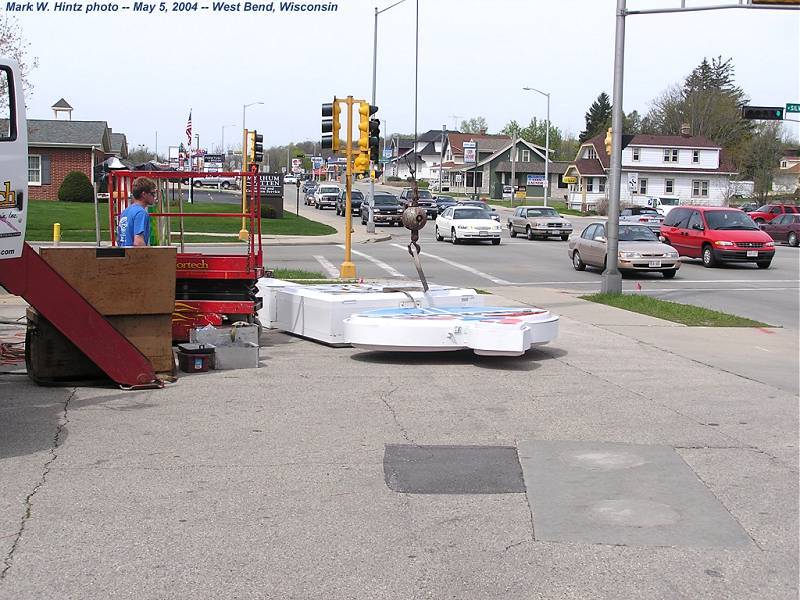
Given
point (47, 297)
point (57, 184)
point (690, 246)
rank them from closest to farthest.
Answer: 1. point (47, 297)
2. point (690, 246)
3. point (57, 184)

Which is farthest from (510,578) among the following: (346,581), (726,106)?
(726,106)

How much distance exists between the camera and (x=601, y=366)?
37.1 ft

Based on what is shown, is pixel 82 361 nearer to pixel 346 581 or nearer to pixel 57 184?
pixel 346 581

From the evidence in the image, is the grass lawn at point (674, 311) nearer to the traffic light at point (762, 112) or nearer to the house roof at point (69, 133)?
the traffic light at point (762, 112)

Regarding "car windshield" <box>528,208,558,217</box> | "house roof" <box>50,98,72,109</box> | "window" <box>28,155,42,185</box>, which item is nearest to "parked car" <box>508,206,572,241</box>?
"car windshield" <box>528,208,558,217</box>

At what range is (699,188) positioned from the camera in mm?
91000

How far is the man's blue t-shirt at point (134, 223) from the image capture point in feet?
35.8

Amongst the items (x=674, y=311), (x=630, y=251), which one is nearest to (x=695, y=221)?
(x=630, y=251)

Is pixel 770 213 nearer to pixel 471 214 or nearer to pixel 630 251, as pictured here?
pixel 471 214

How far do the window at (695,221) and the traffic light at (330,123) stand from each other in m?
14.3

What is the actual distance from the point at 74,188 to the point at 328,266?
3178 centimetres

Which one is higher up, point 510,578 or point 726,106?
point 726,106

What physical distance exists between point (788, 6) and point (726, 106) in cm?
9404

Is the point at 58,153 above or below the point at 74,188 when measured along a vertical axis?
above
